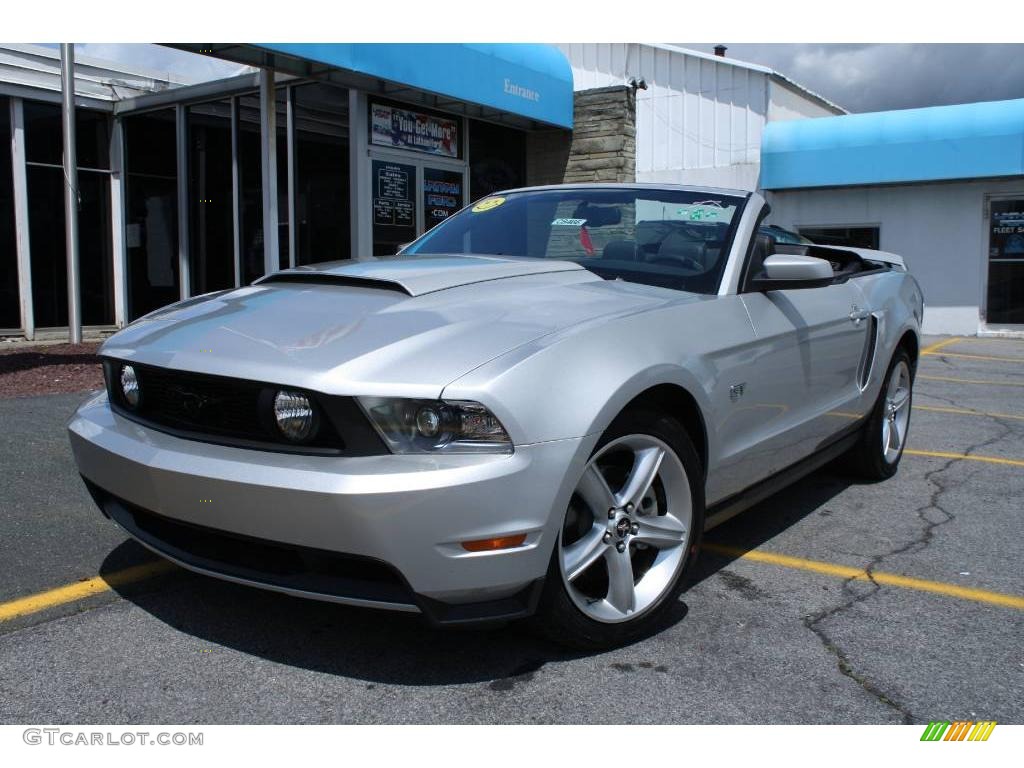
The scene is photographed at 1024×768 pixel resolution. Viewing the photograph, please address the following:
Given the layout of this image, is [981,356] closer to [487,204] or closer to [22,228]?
[487,204]

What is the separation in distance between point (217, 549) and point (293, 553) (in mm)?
294

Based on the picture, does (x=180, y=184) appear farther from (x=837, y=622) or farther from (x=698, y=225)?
(x=837, y=622)

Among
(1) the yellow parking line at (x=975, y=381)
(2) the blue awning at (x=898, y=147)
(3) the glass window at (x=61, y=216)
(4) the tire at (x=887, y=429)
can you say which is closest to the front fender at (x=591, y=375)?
(4) the tire at (x=887, y=429)

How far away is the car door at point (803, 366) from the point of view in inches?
139

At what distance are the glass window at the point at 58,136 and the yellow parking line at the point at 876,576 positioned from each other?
11.6 m

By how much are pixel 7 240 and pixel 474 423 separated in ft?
38.8

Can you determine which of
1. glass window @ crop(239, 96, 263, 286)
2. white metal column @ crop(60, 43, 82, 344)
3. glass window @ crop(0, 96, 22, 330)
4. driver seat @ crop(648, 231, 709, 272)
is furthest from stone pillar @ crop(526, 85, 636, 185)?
driver seat @ crop(648, 231, 709, 272)

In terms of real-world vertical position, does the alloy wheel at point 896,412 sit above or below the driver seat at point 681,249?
below

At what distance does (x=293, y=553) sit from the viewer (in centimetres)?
250

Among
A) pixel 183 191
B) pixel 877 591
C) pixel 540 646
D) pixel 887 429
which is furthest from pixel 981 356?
pixel 540 646

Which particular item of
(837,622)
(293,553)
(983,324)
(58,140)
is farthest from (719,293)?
(983,324)

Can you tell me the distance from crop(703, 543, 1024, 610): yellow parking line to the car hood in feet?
3.93

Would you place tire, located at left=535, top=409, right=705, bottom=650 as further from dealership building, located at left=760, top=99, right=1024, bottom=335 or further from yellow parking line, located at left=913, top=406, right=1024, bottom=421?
dealership building, located at left=760, top=99, right=1024, bottom=335
